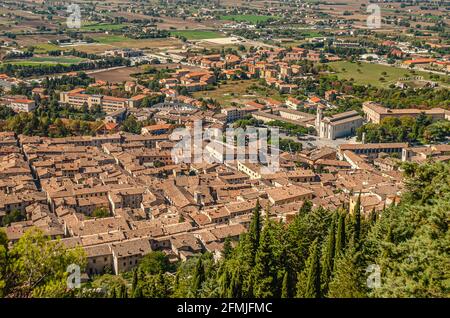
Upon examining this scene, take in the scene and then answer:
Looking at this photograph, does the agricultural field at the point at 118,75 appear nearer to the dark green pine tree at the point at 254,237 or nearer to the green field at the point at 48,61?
the green field at the point at 48,61

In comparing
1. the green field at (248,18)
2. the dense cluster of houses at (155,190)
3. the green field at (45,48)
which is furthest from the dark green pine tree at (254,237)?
the green field at (248,18)

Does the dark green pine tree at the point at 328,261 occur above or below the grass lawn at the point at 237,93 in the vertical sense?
above

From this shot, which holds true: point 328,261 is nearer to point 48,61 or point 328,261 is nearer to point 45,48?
point 48,61

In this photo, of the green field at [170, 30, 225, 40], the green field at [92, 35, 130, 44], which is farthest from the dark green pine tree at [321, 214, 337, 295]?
the green field at [170, 30, 225, 40]

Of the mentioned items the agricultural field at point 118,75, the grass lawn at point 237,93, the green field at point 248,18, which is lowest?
the grass lawn at point 237,93

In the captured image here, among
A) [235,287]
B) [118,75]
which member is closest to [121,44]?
[118,75]

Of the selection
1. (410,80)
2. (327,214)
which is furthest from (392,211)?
(410,80)
